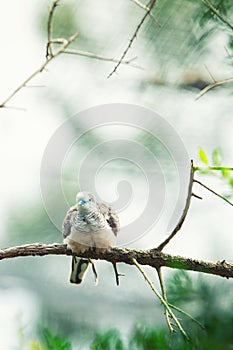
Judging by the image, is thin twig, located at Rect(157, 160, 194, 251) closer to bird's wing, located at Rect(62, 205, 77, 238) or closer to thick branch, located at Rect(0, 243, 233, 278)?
thick branch, located at Rect(0, 243, 233, 278)

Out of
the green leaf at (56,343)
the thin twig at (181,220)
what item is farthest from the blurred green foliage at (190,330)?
the thin twig at (181,220)

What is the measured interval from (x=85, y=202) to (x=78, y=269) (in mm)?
320

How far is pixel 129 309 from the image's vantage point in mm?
2652

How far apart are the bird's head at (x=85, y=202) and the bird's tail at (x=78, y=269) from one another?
0.21m

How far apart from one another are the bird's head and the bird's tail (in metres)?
0.21

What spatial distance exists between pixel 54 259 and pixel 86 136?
87 centimetres

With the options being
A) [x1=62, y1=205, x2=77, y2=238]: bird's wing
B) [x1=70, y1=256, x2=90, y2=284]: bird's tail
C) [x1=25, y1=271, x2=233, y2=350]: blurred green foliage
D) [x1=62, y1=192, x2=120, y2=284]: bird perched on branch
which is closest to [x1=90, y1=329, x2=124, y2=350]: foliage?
[x1=25, y1=271, x2=233, y2=350]: blurred green foliage

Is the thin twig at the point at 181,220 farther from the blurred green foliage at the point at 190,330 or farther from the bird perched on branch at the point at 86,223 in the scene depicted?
the bird perched on branch at the point at 86,223

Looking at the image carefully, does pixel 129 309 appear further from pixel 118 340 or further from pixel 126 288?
pixel 118 340

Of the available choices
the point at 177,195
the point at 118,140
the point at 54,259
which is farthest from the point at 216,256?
the point at 54,259

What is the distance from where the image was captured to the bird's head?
2.40m

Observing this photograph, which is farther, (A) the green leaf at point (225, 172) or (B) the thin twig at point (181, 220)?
(B) the thin twig at point (181, 220)

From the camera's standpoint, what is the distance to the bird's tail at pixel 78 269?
252 cm

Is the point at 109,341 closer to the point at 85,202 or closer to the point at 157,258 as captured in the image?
the point at 157,258
